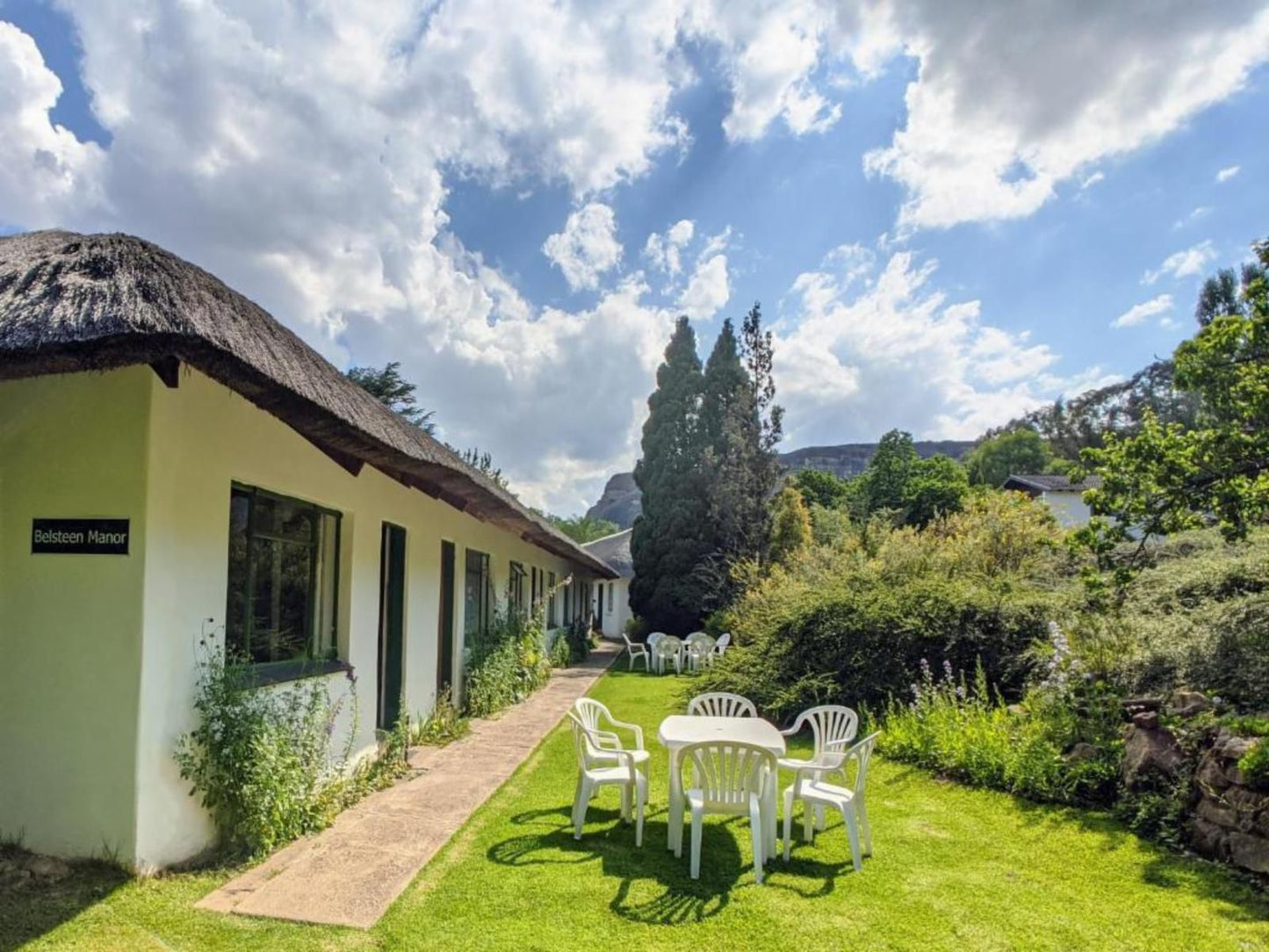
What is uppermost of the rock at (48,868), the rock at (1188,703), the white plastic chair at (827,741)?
the rock at (1188,703)

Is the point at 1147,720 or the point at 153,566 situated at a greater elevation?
the point at 153,566

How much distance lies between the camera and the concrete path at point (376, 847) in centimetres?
359

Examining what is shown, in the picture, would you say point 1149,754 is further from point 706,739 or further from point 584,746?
point 584,746

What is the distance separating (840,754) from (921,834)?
3.16ft

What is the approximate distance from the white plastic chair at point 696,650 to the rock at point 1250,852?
33.8 feet

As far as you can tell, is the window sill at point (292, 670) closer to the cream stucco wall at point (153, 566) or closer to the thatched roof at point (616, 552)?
the cream stucco wall at point (153, 566)

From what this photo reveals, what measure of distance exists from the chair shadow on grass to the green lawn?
0.05ft

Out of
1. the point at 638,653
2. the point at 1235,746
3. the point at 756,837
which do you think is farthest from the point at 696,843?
the point at 638,653

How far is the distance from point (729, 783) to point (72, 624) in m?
3.69

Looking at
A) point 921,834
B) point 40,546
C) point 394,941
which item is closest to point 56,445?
point 40,546

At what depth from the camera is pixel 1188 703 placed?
5.46m

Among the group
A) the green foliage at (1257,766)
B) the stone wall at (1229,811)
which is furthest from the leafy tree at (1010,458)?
the green foliage at (1257,766)

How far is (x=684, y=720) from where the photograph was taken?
215 inches

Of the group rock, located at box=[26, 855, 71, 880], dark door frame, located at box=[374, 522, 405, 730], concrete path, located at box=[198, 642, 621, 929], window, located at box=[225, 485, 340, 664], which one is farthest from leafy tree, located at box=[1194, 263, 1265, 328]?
rock, located at box=[26, 855, 71, 880]
